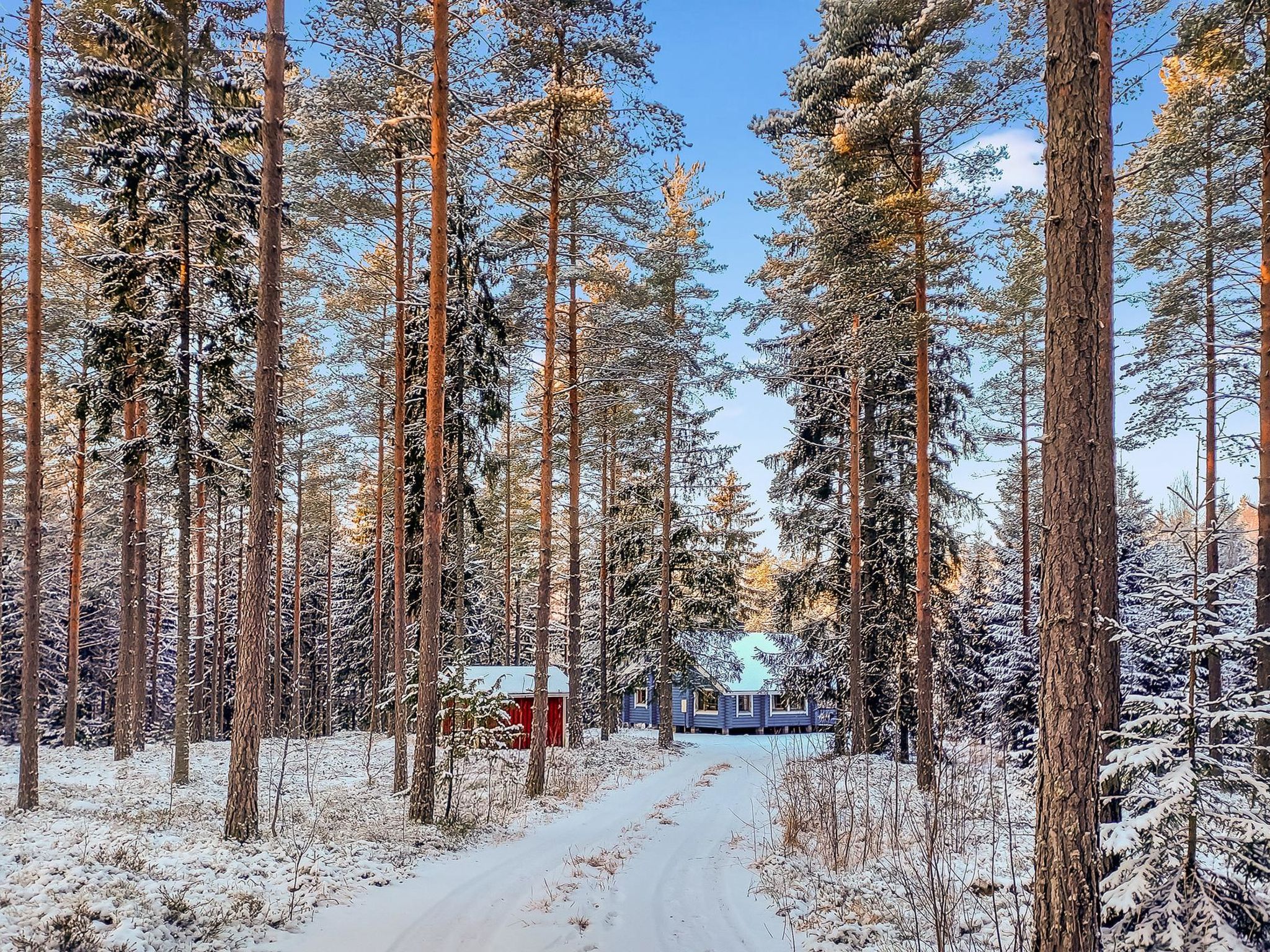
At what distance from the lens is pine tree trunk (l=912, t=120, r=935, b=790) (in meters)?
10.6

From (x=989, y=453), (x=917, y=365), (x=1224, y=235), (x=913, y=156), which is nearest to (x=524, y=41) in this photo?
(x=913, y=156)

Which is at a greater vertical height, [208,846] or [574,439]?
[574,439]

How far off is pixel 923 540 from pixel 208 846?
983 centimetres

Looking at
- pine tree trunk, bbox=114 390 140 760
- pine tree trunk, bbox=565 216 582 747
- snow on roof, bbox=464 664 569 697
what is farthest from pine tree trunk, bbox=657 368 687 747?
pine tree trunk, bbox=114 390 140 760

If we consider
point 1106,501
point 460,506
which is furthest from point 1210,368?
point 460,506

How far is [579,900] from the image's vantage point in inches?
225

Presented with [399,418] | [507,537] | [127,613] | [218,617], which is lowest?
[218,617]

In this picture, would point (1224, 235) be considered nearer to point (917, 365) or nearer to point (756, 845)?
point (917, 365)

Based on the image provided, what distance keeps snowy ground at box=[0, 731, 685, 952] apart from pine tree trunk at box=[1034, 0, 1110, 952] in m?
4.37

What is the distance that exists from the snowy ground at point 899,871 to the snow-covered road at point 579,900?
41 cm

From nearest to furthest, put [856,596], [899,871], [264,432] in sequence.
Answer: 1. [899,871]
2. [264,432]
3. [856,596]

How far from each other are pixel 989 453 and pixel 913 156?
304 inches

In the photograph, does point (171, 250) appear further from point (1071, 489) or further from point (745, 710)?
point (745, 710)

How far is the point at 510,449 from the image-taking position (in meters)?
24.4
